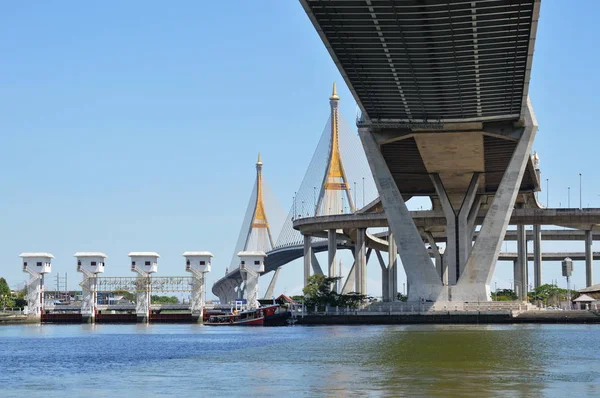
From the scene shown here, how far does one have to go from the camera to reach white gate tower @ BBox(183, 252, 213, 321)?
111750 millimetres

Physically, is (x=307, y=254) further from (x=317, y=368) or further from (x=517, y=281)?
(x=317, y=368)

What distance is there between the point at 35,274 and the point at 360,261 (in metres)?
32.3

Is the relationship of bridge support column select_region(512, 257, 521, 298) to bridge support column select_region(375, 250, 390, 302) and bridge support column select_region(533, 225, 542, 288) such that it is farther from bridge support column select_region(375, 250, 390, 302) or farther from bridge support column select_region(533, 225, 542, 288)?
bridge support column select_region(375, 250, 390, 302)

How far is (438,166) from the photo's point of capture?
292ft

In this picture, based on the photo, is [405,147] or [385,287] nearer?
[405,147]

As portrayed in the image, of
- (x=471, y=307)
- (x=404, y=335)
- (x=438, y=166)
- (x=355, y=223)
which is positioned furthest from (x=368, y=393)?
(x=355, y=223)

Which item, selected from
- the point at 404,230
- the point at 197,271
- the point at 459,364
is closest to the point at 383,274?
the point at 197,271

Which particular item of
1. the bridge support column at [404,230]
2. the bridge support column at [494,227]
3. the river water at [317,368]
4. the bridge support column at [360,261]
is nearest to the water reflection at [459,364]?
the river water at [317,368]

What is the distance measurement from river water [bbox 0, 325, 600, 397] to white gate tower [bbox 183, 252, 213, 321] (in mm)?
53436

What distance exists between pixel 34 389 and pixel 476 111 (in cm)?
4948

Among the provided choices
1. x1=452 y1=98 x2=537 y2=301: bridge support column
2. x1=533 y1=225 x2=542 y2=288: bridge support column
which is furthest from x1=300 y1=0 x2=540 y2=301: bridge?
x1=533 y1=225 x2=542 y2=288: bridge support column

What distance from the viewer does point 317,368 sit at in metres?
37.1

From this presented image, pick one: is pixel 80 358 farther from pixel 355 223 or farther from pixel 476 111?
pixel 355 223

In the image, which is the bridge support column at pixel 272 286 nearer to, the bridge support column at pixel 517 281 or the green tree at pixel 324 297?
the bridge support column at pixel 517 281
